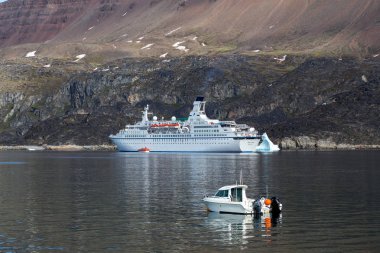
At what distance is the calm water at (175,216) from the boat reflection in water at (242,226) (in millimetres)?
68

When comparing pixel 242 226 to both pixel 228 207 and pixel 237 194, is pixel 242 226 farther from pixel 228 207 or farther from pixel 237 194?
pixel 237 194

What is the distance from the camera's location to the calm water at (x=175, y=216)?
2035 inches

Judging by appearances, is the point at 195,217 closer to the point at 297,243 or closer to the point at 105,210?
the point at 105,210

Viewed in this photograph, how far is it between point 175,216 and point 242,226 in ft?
23.6

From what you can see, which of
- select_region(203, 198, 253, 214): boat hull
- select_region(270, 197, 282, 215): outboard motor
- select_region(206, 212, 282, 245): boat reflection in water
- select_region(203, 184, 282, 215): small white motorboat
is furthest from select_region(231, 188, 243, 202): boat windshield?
select_region(270, 197, 282, 215): outboard motor

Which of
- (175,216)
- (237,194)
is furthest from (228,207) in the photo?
(175,216)

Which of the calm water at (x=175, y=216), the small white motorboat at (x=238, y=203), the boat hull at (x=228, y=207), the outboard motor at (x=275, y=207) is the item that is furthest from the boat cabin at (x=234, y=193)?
the outboard motor at (x=275, y=207)

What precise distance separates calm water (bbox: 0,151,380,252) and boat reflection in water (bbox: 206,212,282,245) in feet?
0.22

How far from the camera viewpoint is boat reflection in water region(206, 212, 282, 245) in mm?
54194

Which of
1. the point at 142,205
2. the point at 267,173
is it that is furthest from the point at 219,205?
the point at 267,173

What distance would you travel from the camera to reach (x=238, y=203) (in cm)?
6462

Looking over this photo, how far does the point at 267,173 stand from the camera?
374 feet

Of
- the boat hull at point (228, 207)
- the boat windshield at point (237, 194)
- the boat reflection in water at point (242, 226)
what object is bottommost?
the boat reflection in water at point (242, 226)

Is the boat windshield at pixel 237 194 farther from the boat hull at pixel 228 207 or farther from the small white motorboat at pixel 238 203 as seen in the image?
the boat hull at pixel 228 207
